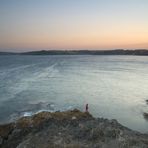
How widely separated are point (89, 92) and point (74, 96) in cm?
414

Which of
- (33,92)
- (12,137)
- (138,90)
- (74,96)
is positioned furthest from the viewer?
(138,90)

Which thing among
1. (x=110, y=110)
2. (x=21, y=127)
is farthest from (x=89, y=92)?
(x=21, y=127)

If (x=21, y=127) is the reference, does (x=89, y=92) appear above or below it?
below

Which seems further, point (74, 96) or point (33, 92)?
point (33, 92)

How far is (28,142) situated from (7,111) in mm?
17452

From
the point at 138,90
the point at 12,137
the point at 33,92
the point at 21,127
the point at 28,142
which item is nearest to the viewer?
the point at 28,142

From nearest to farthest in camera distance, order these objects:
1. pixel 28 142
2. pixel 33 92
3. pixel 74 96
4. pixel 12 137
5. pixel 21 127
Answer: pixel 28 142, pixel 12 137, pixel 21 127, pixel 74 96, pixel 33 92

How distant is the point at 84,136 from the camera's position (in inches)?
423

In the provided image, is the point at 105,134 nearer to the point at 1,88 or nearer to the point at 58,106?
the point at 58,106

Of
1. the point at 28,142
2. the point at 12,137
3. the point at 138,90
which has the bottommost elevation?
the point at 138,90

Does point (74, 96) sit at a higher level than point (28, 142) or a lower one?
lower

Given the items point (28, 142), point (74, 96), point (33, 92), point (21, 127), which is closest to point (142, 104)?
point (74, 96)

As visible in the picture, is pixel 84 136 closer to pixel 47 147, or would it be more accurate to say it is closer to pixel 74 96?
pixel 47 147

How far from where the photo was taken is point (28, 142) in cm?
1052
